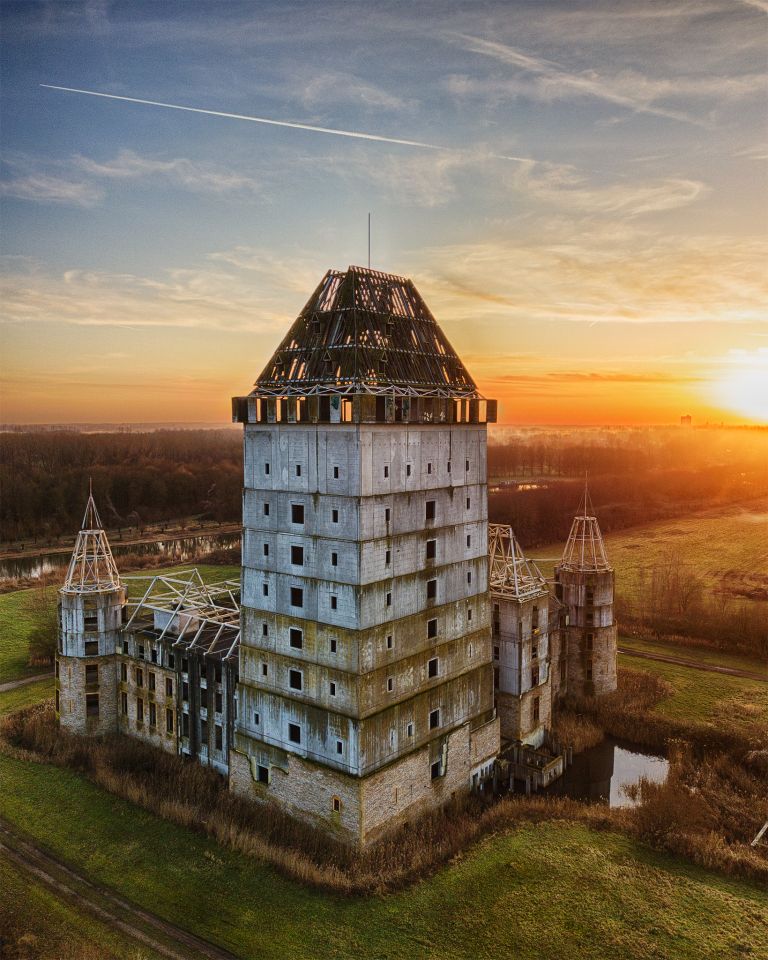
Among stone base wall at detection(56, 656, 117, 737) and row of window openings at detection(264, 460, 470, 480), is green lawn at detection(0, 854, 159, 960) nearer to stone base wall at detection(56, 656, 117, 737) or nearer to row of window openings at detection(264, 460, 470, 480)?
stone base wall at detection(56, 656, 117, 737)

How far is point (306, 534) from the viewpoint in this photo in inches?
1479

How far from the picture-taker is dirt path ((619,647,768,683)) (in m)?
64.0

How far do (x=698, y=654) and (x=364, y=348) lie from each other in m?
52.2

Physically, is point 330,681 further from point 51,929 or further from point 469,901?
point 51,929

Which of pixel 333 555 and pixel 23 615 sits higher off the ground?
pixel 333 555

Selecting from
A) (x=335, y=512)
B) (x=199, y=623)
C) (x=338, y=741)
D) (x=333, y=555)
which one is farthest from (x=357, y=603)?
(x=199, y=623)

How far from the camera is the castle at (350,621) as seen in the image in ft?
119

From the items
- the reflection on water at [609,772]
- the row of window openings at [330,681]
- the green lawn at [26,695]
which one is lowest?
the reflection on water at [609,772]

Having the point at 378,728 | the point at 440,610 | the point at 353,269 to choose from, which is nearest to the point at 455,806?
the point at 378,728

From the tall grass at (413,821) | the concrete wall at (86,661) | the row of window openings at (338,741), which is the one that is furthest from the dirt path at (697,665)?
the concrete wall at (86,661)

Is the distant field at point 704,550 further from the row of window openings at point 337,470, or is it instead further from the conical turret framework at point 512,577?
the row of window openings at point 337,470

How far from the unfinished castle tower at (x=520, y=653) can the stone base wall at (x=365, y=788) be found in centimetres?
554

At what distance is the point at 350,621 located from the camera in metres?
35.8

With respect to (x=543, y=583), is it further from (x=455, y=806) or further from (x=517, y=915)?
(x=517, y=915)
